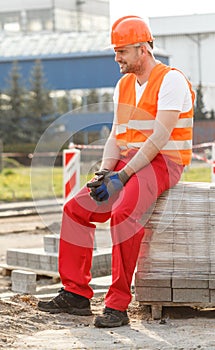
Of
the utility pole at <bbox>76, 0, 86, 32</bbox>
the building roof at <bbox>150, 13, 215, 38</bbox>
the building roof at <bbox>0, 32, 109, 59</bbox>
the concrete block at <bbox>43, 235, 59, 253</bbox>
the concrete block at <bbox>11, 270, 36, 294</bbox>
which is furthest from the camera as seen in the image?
the utility pole at <bbox>76, 0, 86, 32</bbox>

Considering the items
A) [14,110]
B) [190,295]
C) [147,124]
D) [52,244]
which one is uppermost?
[147,124]

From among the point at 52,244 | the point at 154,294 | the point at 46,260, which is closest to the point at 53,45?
the point at 52,244

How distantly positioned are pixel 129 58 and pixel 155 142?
63 cm

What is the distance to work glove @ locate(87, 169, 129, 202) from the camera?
6742 mm

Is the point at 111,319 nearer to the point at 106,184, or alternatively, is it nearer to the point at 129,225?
the point at 129,225

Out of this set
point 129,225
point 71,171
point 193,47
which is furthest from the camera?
point 193,47

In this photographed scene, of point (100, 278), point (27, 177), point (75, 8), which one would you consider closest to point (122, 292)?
point (100, 278)

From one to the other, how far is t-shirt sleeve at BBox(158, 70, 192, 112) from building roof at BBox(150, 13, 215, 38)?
563 cm

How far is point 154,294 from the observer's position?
681cm

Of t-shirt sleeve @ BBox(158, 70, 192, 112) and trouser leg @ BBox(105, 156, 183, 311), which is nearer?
trouser leg @ BBox(105, 156, 183, 311)

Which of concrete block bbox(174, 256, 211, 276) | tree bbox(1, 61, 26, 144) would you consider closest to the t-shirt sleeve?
concrete block bbox(174, 256, 211, 276)

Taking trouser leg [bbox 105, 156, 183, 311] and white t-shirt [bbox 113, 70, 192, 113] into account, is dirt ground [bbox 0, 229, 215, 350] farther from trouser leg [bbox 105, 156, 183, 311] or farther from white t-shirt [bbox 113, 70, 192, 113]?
white t-shirt [bbox 113, 70, 192, 113]

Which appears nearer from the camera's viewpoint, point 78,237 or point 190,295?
point 190,295

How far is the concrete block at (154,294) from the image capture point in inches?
268
